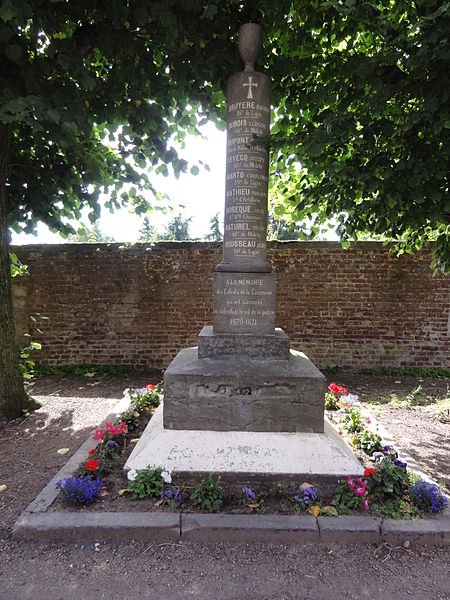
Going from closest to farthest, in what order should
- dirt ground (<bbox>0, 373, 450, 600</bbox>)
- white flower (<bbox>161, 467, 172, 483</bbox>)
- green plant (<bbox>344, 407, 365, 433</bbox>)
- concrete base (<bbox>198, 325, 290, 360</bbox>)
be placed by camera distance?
1. dirt ground (<bbox>0, 373, 450, 600</bbox>)
2. white flower (<bbox>161, 467, 172, 483</bbox>)
3. concrete base (<bbox>198, 325, 290, 360</bbox>)
4. green plant (<bbox>344, 407, 365, 433</bbox>)

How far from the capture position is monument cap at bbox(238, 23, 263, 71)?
→ 3621mm

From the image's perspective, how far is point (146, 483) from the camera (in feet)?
9.13

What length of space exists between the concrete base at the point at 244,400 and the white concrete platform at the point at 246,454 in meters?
0.07

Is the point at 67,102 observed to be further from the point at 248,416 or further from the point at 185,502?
the point at 185,502

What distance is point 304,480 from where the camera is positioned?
287 cm

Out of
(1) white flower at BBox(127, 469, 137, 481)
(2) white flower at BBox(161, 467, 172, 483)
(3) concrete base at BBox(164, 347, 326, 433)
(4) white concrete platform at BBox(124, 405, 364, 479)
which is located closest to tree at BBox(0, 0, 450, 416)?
(3) concrete base at BBox(164, 347, 326, 433)

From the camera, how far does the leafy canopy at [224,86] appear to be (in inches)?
124

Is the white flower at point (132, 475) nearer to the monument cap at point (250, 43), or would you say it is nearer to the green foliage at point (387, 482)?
the green foliage at point (387, 482)

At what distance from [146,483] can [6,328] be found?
9.72 ft

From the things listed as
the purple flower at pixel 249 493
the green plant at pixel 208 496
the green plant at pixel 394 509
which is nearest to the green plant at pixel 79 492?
the green plant at pixel 208 496

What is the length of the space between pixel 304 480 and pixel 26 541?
2.00 metres

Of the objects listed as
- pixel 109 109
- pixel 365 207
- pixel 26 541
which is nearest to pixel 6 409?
pixel 26 541

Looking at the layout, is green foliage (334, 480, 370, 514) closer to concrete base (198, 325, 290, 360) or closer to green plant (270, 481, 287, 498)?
green plant (270, 481, 287, 498)

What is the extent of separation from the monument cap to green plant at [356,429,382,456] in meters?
3.78
